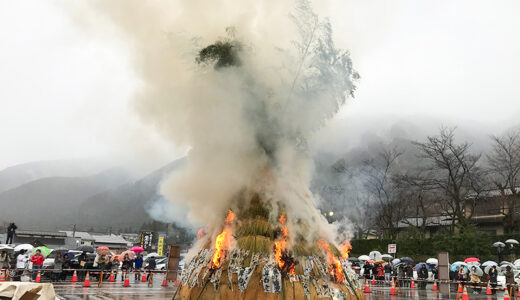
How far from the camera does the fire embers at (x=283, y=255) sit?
34.3 feet

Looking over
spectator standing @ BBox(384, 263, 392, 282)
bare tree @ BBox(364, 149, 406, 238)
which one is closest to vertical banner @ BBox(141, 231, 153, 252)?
bare tree @ BBox(364, 149, 406, 238)

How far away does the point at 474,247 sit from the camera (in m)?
34.3

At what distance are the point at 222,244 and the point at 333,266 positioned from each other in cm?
313

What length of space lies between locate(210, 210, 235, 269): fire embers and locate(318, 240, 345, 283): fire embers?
8.49ft

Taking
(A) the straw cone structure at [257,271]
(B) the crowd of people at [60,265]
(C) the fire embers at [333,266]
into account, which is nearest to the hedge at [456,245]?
(B) the crowd of people at [60,265]

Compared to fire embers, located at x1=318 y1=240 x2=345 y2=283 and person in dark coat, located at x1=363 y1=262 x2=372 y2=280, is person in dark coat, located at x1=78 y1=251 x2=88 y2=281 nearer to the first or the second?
fire embers, located at x1=318 y1=240 x2=345 y2=283

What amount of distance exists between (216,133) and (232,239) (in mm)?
3019

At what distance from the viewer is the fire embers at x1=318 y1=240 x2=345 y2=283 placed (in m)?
11.1

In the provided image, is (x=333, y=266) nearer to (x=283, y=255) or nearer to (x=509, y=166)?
(x=283, y=255)

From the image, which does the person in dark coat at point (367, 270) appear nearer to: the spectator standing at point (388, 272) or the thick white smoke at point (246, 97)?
the spectator standing at point (388, 272)

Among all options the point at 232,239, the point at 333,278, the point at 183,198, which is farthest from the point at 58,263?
the point at 333,278

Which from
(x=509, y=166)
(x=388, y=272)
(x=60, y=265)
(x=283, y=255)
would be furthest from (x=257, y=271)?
(x=509, y=166)

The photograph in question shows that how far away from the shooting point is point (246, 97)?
1195 centimetres

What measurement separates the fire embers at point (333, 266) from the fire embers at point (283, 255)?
1213 mm
